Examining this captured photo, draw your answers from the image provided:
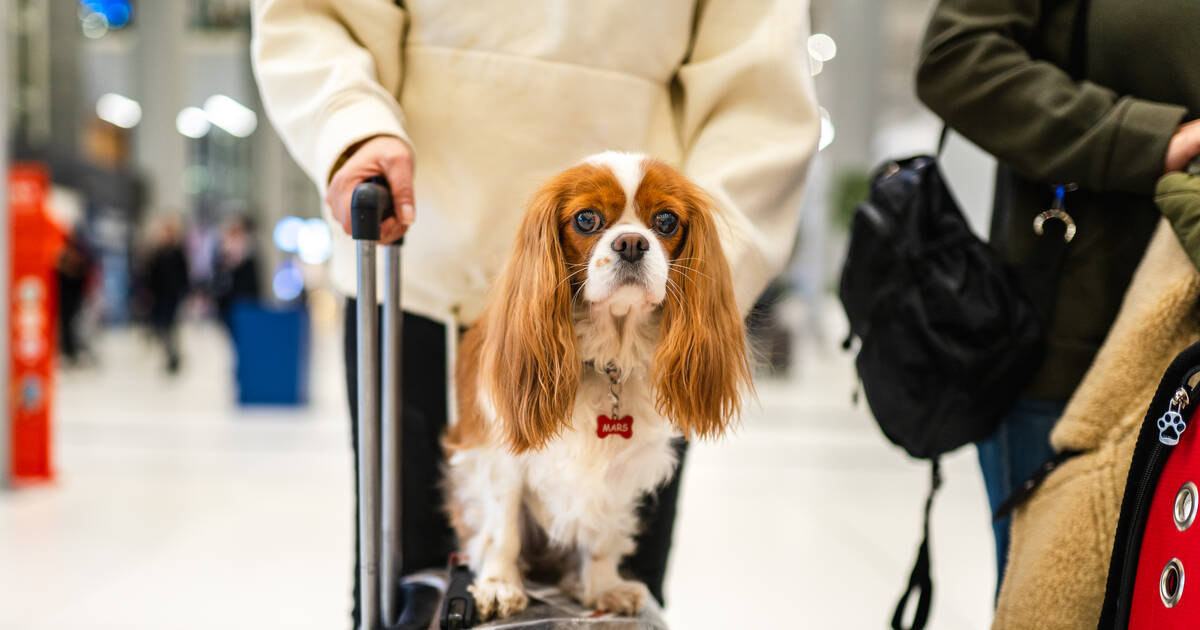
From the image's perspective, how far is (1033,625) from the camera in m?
1.20

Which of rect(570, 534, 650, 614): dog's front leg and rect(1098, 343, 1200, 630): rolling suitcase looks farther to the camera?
rect(570, 534, 650, 614): dog's front leg

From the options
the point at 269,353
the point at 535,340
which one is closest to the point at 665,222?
the point at 535,340

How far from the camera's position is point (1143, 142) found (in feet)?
4.10

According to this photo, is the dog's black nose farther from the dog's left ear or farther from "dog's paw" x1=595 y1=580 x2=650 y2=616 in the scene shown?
"dog's paw" x1=595 y1=580 x2=650 y2=616

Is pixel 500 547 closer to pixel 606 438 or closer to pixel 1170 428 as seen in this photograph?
pixel 606 438

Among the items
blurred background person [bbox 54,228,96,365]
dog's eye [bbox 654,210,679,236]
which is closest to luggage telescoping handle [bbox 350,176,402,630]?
dog's eye [bbox 654,210,679,236]

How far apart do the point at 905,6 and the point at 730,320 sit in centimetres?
1018

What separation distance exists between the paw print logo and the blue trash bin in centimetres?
674

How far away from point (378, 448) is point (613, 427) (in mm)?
366

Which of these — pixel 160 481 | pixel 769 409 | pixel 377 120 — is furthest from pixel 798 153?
pixel 769 409

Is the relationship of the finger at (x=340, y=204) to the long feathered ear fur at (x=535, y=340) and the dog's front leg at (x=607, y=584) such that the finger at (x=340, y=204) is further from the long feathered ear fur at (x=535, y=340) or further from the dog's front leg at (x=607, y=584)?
the dog's front leg at (x=607, y=584)

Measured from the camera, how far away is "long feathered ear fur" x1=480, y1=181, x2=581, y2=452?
1053mm

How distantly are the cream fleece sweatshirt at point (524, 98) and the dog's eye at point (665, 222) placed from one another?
139 mm

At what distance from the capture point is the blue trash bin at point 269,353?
22.9 feet
